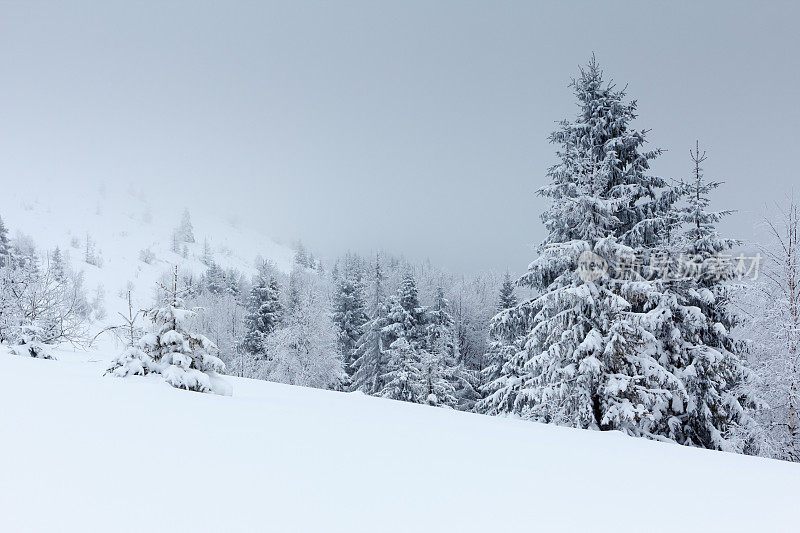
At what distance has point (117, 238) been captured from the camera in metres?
116

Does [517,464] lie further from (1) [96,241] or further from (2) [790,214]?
(1) [96,241]

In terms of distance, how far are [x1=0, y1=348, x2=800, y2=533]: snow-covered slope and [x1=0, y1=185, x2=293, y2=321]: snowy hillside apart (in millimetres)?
53396

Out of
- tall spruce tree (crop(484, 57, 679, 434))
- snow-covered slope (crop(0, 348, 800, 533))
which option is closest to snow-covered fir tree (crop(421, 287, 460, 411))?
tall spruce tree (crop(484, 57, 679, 434))

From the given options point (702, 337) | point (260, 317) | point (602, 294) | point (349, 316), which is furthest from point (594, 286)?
point (260, 317)

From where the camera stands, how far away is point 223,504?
8.93 ft

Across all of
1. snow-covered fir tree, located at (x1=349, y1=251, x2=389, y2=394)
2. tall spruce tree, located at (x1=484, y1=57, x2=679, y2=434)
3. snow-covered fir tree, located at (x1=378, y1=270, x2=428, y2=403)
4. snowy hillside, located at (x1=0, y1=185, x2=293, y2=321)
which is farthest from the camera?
snowy hillside, located at (x1=0, y1=185, x2=293, y2=321)

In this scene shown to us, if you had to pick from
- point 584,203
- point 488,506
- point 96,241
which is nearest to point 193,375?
point 488,506

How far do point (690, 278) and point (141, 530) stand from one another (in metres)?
14.1

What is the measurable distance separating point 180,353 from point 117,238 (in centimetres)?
13417

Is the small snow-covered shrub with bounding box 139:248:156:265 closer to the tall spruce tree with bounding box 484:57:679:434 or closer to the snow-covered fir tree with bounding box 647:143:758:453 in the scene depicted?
the tall spruce tree with bounding box 484:57:679:434

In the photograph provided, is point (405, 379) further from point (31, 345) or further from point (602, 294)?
point (31, 345)

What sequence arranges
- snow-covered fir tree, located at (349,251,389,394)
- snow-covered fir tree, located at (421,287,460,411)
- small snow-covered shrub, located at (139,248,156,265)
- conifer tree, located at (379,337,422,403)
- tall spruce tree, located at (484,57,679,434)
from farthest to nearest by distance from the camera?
small snow-covered shrub, located at (139,248,156,265) → snow-covered fir tree, located at (349,251,389,394) → snow-covered fir tree, located at (421,287,460,411) → conifer tree, located at (379,337,422,403) → tall spruce tree, located at (484,57,679,434)

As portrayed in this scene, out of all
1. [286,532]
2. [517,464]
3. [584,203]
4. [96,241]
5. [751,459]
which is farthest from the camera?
[96,241]

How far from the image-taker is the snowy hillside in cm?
7879
